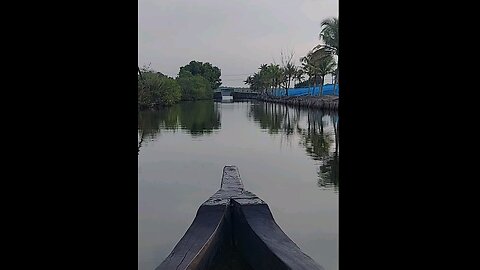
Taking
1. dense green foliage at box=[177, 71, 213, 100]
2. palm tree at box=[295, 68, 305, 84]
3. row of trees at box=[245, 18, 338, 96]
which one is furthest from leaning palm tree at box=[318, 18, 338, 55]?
dense green foliage at box=[177, 71, 213, 100]

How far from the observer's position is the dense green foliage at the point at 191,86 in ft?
117

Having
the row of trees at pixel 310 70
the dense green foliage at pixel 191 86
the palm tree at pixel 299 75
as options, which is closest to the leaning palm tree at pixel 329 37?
the row of trees at pixel 310 70

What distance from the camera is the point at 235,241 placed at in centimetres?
366

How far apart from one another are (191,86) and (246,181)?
96.5 ft

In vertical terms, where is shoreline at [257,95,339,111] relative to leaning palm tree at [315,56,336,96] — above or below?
below

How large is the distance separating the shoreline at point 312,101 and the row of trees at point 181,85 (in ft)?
19.9

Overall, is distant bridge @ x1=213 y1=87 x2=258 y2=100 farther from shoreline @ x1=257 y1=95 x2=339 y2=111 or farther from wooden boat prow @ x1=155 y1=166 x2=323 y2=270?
wooden boat prow @ x1=155 y1=166 x2=323 y2=270

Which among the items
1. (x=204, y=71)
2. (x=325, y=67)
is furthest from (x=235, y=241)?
(x=204, y=71)

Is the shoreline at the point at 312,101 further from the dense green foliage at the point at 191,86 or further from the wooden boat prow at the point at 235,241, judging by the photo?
the wooden boat prow at the point at 235,241

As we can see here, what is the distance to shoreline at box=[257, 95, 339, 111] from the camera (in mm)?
20959

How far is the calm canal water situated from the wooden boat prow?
0.68 m

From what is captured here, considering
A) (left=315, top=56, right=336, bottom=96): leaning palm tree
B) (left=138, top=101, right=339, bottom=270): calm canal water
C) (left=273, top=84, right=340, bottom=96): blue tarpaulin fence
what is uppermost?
(left=315, top=56, right=336, bottom=96): leaning palm tree

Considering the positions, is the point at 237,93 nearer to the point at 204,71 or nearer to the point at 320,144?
the point at 204,71
